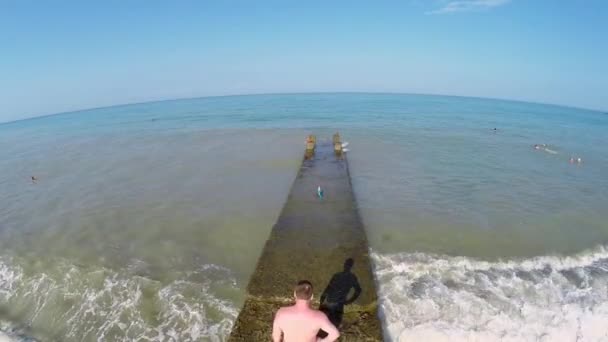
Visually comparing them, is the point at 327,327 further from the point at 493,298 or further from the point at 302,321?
the point at 493,298

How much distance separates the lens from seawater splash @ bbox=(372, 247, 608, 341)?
6.14 m

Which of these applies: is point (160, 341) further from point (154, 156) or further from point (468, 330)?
point (154, 156)

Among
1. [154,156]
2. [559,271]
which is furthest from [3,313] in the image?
[154,156]

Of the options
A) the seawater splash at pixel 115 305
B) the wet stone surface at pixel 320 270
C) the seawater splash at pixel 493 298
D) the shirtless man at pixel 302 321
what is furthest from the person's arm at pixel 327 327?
the seawater splash at pixel 115 305

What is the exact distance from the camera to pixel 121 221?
38.3 ft

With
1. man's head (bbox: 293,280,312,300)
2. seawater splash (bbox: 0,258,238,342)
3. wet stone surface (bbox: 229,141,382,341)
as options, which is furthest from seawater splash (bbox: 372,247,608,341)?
seawater splash (bbox: 0,258,238,342)

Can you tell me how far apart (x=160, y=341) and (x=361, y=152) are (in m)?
18.5

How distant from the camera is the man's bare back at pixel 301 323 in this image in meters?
3.91

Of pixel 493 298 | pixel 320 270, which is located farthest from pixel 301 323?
pixel 493 298

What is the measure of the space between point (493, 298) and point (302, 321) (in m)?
5.50

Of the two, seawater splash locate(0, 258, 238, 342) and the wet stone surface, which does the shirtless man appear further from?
seawater splash locate(0, 258, 238, 342)

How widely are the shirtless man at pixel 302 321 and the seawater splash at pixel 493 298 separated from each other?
2808 mm

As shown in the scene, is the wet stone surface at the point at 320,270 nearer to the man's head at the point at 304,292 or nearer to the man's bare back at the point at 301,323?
the man's bare back at the point at 301,323

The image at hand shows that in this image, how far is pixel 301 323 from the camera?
12.9 ft
